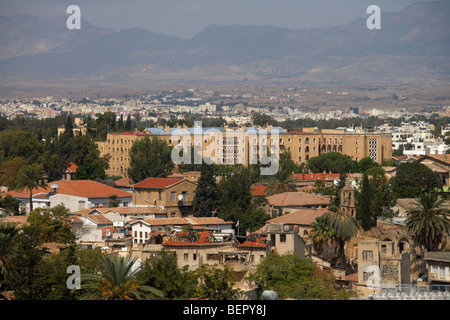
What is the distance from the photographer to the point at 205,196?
55.8 m

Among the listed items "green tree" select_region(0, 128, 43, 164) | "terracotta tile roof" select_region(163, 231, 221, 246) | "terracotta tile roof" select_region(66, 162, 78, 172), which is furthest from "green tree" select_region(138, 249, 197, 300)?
"terracotta tile roof" select_region(66, 162, 78, 172)

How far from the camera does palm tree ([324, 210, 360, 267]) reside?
138 feet

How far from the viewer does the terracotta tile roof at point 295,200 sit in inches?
2224

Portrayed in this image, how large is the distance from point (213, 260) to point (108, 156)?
62756mm

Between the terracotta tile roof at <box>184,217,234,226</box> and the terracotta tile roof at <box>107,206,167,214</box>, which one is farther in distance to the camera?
the terracotta tile roof at <box>107,206,167,214</box>

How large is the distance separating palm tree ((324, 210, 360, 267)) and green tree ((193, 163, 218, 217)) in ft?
42.4

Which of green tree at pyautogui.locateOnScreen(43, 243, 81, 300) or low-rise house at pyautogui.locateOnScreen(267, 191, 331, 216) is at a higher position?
green tree at pyautogui.locateOnScreen(43, 243, 81, 300)

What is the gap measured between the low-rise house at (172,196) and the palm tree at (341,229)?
14276 millimetres

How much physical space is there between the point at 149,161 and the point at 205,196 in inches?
692

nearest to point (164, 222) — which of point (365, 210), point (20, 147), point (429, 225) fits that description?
point (365, 210)

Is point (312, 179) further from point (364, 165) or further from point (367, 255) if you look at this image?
point (367, 255)

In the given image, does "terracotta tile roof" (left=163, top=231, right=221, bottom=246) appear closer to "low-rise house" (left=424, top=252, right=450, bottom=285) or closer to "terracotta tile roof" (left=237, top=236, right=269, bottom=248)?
"terracotta tile roof" (left=237, top=236, right=269, bottom=248)

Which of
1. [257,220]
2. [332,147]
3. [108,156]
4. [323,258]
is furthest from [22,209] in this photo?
[332,147]
